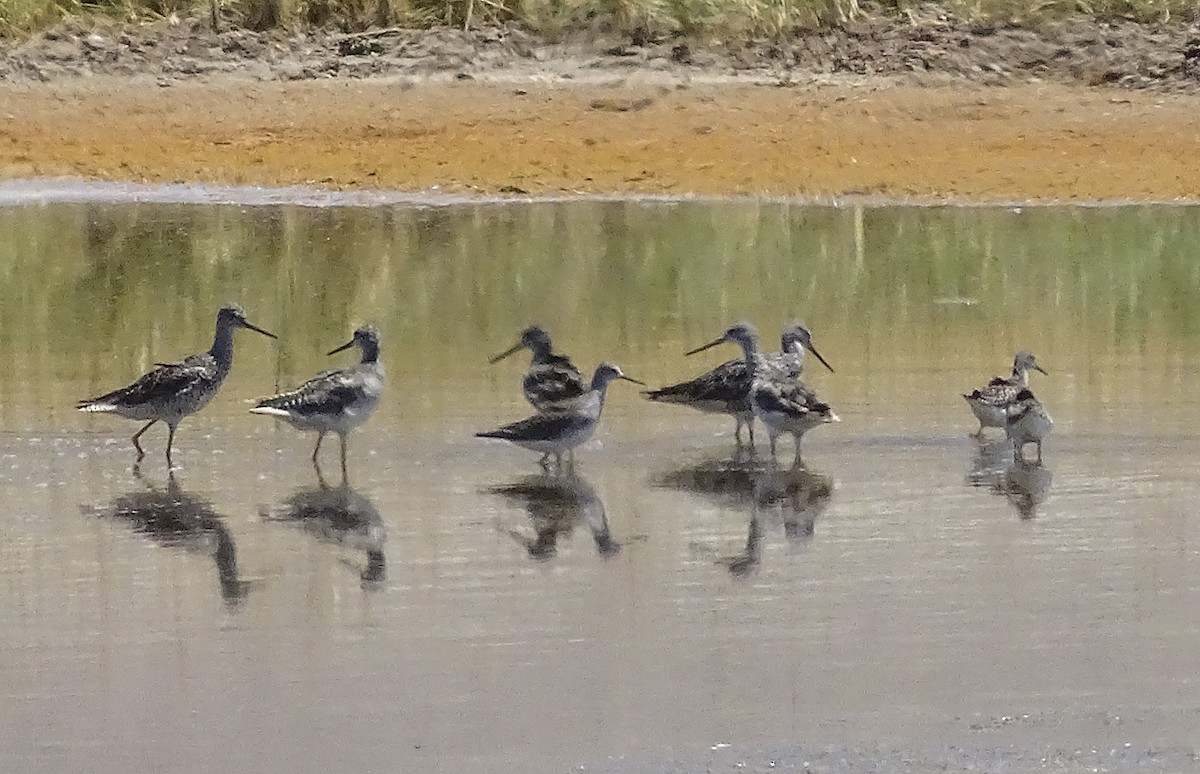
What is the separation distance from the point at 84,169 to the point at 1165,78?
9.72 meters

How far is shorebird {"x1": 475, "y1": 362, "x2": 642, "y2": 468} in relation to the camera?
9312 mm

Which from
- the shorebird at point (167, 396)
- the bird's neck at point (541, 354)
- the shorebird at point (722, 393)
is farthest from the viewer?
the bird's neck at point (541, 354)

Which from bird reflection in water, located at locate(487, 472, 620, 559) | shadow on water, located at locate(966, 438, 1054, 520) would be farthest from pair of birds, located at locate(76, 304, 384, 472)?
shadow on water, located at locate(966, 438, 1054, 520)

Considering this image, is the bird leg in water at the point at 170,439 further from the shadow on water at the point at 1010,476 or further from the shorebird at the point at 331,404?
the shadow on water at the point at 1010,476

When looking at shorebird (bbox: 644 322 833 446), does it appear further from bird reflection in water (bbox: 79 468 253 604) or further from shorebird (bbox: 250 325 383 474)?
bird reflection in water (bbox: 79 468 253 604)

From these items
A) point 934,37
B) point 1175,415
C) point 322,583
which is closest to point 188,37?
point 934,37

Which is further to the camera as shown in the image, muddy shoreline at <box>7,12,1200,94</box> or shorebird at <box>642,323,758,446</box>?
muddy shoreline at <box>7,12,1200,94</box>

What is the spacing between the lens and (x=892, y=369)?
11.4 meters

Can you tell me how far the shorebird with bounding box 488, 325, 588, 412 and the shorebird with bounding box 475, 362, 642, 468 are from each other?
275mm

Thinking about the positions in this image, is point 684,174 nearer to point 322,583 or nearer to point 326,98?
point 326,98

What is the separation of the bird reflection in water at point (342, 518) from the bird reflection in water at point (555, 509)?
511 mm

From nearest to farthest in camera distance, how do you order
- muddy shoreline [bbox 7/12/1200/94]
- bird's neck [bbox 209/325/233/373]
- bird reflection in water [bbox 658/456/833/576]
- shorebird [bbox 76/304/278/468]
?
bird reflection in water [bbox 658/456/833/576] < shorebird [bbox 76/304/278/468] < bird's neck [bbox 209/325/233/373] < muddy shoreline [bbox 7/12/1200/94]

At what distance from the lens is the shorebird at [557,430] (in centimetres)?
931

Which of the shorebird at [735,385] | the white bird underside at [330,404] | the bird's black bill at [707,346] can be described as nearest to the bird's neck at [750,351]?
the shorebird at [735,385]
